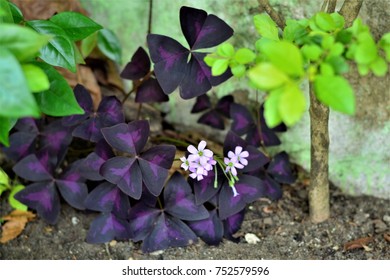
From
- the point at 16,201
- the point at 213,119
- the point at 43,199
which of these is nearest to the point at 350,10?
the point at 213,119

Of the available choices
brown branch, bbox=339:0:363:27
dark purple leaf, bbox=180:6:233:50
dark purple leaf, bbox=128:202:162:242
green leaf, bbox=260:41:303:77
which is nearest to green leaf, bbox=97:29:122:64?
dark purple leaf, bbox=180:6:233:50

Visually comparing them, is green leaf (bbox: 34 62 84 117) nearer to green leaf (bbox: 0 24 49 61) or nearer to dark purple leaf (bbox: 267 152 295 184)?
green leaf (bbox: 0 24 49 61)

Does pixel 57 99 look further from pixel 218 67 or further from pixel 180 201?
pixel 180 201

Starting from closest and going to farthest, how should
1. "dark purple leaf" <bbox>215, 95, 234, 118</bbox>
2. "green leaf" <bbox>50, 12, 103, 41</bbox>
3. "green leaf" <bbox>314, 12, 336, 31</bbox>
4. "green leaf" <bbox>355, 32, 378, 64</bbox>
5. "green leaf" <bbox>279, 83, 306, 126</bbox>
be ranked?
"green leaf" <bbox>279, 83, 306, 126</bbox>, "green leaf" <bbox>355, 32, 378, 64</bbox>, "green leaf" <bbox>314, 12, 336, 31</bbox>, "green leaf" <bbox>50, 12, 103, 41</bbox>, "dark purple leaf" <bbox>215, 95, 234, 118</bbox>

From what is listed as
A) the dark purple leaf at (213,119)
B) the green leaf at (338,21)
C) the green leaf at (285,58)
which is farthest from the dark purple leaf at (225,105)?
the green leaf at (285,58)

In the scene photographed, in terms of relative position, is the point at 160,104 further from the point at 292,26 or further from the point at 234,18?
the point at 292,26

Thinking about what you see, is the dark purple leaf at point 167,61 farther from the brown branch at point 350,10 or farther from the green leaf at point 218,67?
the brown branch at point 350,10
